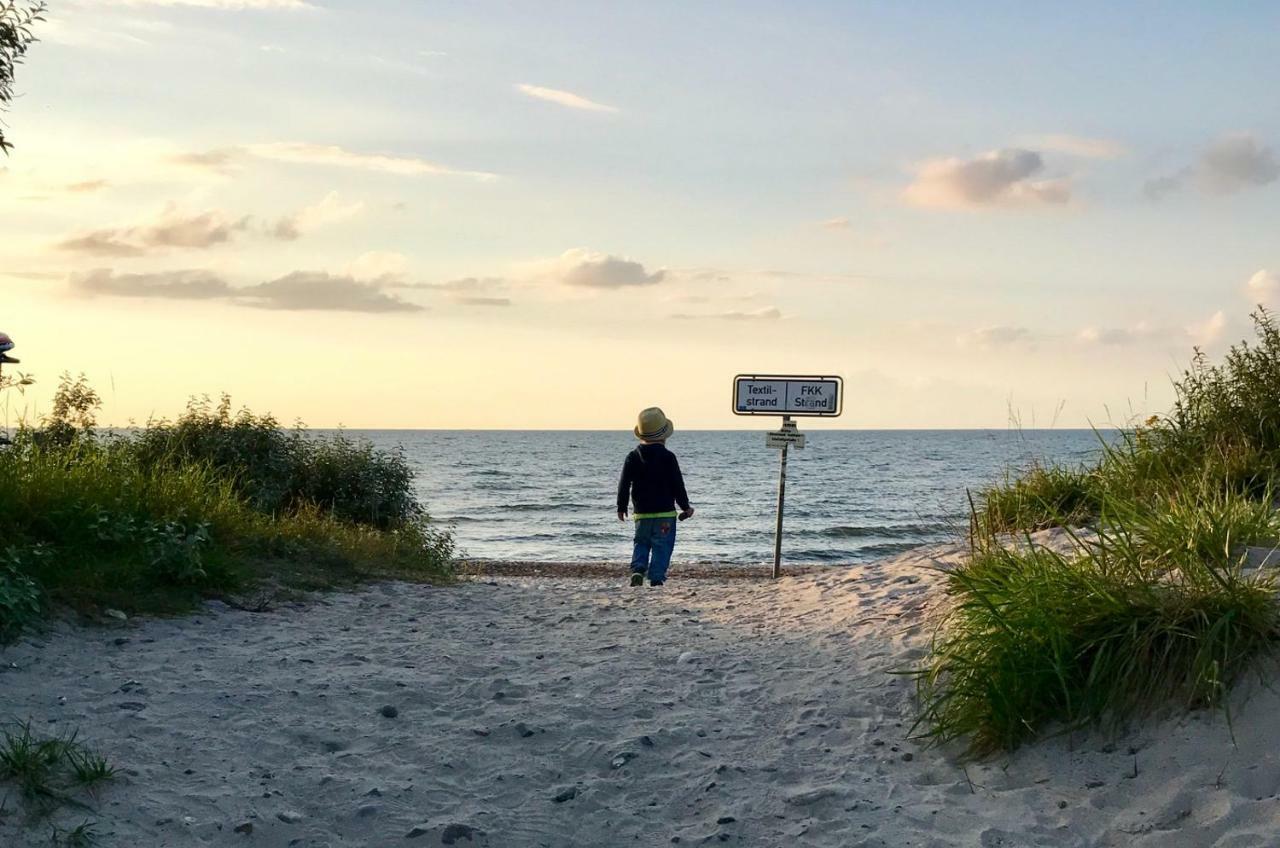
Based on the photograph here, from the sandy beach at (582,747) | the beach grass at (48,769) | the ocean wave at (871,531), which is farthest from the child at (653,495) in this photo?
the ocean wave at (871,531)

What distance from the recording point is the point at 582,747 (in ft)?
20.7

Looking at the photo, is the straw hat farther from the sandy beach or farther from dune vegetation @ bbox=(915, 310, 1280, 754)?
dune vegetation @ bbox=(915, 310, 1280, 754)

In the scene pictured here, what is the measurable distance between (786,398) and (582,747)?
8440 millimetres

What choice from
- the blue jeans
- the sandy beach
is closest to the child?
the blue jeans

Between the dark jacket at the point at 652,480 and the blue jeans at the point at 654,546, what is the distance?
0.19 m

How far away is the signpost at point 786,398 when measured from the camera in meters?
14.1

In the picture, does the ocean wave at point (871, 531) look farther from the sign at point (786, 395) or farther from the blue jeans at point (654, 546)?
the blue jeans at point (654, 546)

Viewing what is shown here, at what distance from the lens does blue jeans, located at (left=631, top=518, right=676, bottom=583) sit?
12.8m

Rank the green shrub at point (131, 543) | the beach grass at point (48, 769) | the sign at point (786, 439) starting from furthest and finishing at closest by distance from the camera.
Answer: the sign at point (786, 439) < the green shrub at point (131, 543) < the beach grass at point (48, 769)

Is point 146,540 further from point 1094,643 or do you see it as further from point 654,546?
point 1094,643

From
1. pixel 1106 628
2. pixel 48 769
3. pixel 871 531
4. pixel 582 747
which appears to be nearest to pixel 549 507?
pixel 871 531

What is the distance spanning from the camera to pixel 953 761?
6.05 m

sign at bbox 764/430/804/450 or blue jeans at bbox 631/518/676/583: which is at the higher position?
sign at bbox 764/430/804/450

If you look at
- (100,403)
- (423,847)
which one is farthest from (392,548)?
(423,847)
